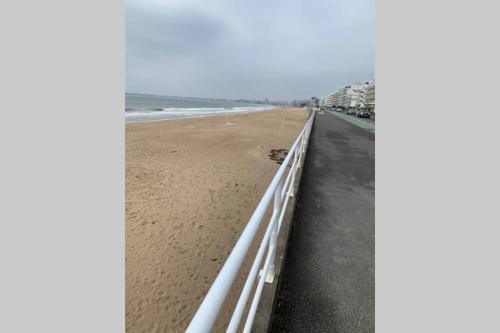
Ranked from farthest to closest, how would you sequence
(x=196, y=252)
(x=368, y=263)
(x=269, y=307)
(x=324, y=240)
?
(x=196, y=252) < (x=324, y=240) < (x=368, y=263) < (x=269, y=307)

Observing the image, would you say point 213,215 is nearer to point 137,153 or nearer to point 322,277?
point 322,277

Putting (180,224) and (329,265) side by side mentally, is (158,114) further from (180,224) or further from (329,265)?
(329,265)

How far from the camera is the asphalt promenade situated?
6.47 ft

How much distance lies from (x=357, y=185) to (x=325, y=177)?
71 centimetres

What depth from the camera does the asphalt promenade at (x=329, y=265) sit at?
1.97 meters

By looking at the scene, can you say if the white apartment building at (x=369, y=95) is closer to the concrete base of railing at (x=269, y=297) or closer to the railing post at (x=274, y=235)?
the concrete base of railing at (x=269, y=297)

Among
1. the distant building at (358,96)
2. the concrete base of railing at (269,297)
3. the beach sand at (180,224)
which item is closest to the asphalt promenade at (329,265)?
the concrete base of railing at (269,297)

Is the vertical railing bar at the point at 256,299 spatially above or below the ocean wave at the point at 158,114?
below

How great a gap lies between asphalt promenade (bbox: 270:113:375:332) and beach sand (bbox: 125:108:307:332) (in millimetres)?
796

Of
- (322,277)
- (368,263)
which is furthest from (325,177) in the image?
(322,277)

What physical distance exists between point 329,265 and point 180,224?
2.64 metres

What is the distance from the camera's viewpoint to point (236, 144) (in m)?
11.4

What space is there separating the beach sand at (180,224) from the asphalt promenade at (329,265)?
0.80 m

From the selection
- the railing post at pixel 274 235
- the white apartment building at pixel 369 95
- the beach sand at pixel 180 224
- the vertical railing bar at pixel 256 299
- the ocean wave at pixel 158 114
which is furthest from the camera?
the white apartment building at pixel 369 95
